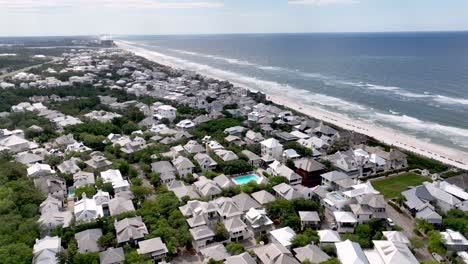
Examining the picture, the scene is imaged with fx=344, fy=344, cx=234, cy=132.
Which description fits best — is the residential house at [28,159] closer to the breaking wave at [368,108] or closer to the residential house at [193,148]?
the residential house at [193,148]

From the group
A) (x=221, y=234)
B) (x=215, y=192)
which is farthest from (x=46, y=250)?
(x=215, y=192)

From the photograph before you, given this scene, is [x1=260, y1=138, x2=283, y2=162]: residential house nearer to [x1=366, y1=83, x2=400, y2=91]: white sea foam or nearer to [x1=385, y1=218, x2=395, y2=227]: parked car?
[x1=385, y1=218, x2=395, y2=227]: parked car

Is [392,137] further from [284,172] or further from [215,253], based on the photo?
[215,253]

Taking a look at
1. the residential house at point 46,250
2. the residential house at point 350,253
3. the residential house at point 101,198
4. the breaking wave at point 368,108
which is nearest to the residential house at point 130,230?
the residential house at point 46,250

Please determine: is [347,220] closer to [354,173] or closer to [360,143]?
Result: [354,173]

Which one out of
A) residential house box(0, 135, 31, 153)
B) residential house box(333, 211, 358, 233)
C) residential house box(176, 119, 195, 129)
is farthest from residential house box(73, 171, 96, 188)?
residential house box(333, 211, 358, 233)

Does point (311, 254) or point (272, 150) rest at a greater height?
point (272, 150)
